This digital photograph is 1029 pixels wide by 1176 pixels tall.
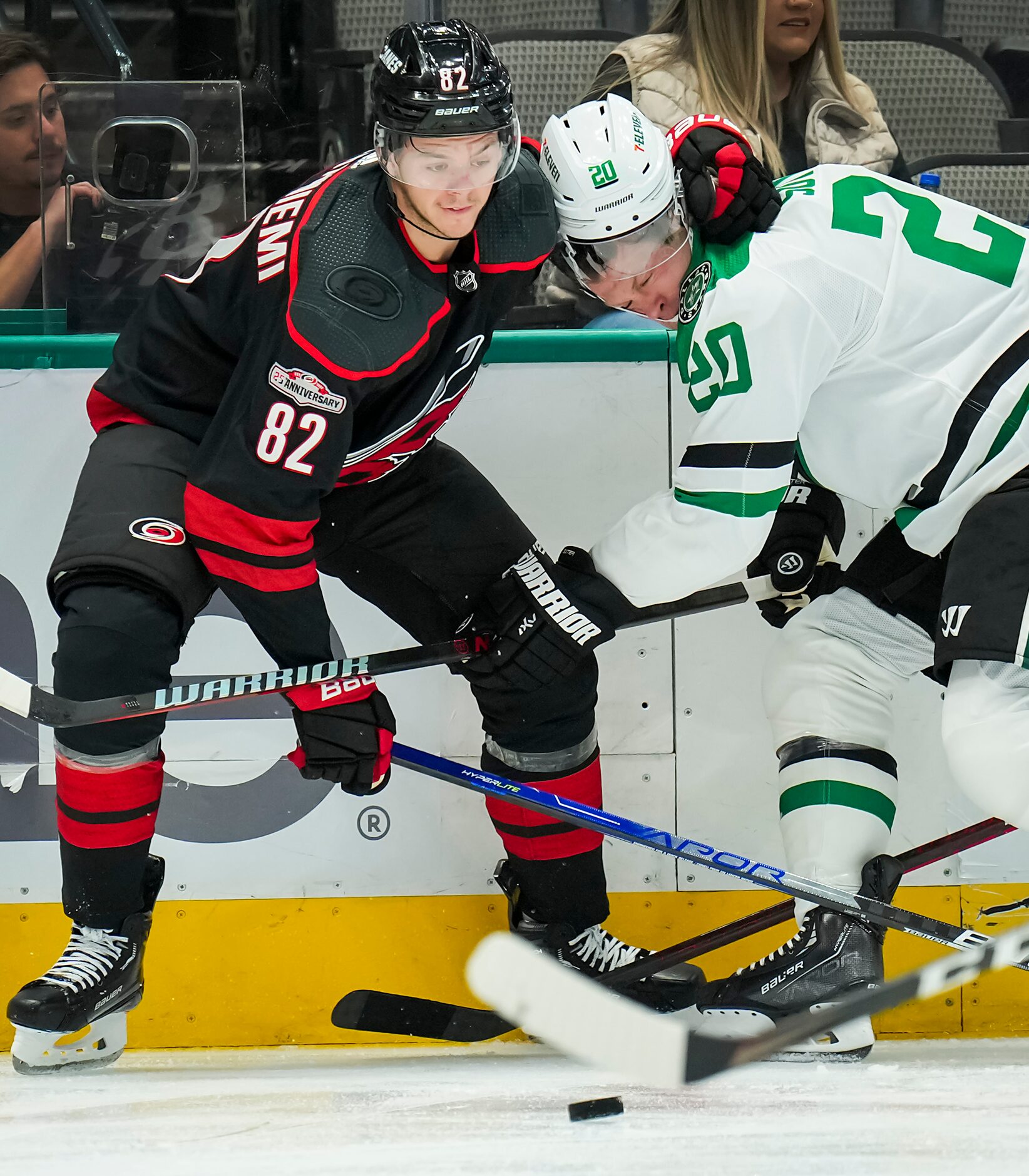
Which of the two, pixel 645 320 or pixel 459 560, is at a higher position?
pixel 645 320

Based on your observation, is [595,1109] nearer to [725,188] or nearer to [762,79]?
[725,188]

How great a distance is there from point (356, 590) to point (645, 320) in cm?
74

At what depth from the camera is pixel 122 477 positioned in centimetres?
198

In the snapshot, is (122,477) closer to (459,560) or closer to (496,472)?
(459,560)

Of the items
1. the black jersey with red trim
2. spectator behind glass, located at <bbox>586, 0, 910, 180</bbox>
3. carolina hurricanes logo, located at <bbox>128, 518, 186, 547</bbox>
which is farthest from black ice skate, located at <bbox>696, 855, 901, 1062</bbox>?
spectator behind glass, located at <bbox>586, 0, 910, 180</bbox>

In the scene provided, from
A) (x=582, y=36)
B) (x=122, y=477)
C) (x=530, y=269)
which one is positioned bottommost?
(x=122, y=477)

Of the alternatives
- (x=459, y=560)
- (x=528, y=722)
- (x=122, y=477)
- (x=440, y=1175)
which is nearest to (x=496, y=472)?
(x=459, y=560)

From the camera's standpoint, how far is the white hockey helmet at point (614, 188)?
6.11ft

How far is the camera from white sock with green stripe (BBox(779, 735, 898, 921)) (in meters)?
2.08

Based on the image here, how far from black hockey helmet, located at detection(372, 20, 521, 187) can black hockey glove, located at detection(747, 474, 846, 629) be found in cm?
78

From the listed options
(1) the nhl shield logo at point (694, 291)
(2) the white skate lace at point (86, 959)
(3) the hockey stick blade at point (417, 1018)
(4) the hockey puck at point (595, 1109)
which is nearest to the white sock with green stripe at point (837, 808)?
(4) the hockey puck at point (595, 1109)

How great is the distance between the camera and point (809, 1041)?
209 centimetres

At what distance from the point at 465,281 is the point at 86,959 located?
1.15 meters

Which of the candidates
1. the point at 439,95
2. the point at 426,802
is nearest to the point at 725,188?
the point at 439,95
